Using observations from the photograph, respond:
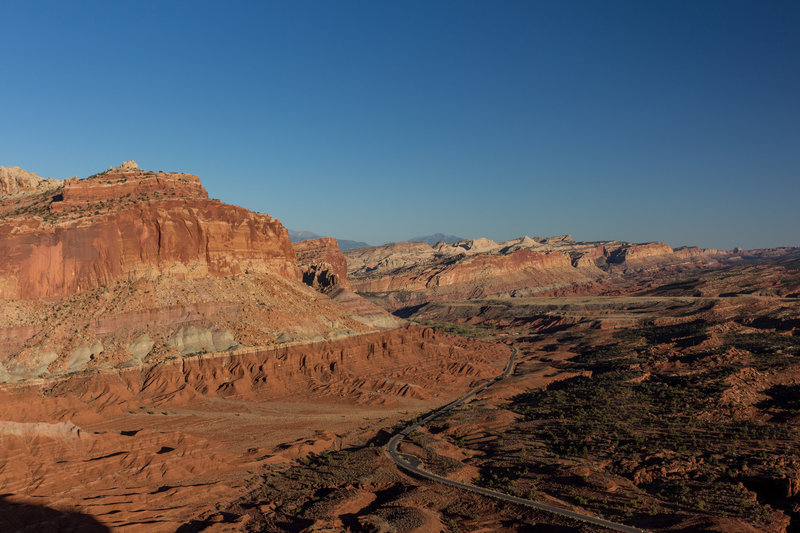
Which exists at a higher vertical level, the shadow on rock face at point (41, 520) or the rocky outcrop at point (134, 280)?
the rocky outcrop at point (134, 280)

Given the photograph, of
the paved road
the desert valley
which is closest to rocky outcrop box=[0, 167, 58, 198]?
the desert valley

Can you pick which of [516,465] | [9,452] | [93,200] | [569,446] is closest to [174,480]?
[9,452]

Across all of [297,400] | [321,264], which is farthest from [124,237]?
[321,264]

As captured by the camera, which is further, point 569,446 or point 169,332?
point 169,332

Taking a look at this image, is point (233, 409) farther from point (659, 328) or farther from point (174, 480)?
point (659, 328)

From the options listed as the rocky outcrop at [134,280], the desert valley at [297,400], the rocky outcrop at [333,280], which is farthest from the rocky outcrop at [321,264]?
the rocky outcrop at [134,280]

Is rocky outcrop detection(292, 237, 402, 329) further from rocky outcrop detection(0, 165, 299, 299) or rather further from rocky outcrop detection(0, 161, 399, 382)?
rocky outcrop detection(0, 165, 299, 299)

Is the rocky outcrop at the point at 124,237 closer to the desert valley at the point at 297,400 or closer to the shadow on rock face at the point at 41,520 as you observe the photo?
the desert valley at the point at 297,400

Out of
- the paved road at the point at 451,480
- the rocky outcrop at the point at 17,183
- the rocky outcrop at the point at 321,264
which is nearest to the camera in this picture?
the paved road at the point at 451,480
